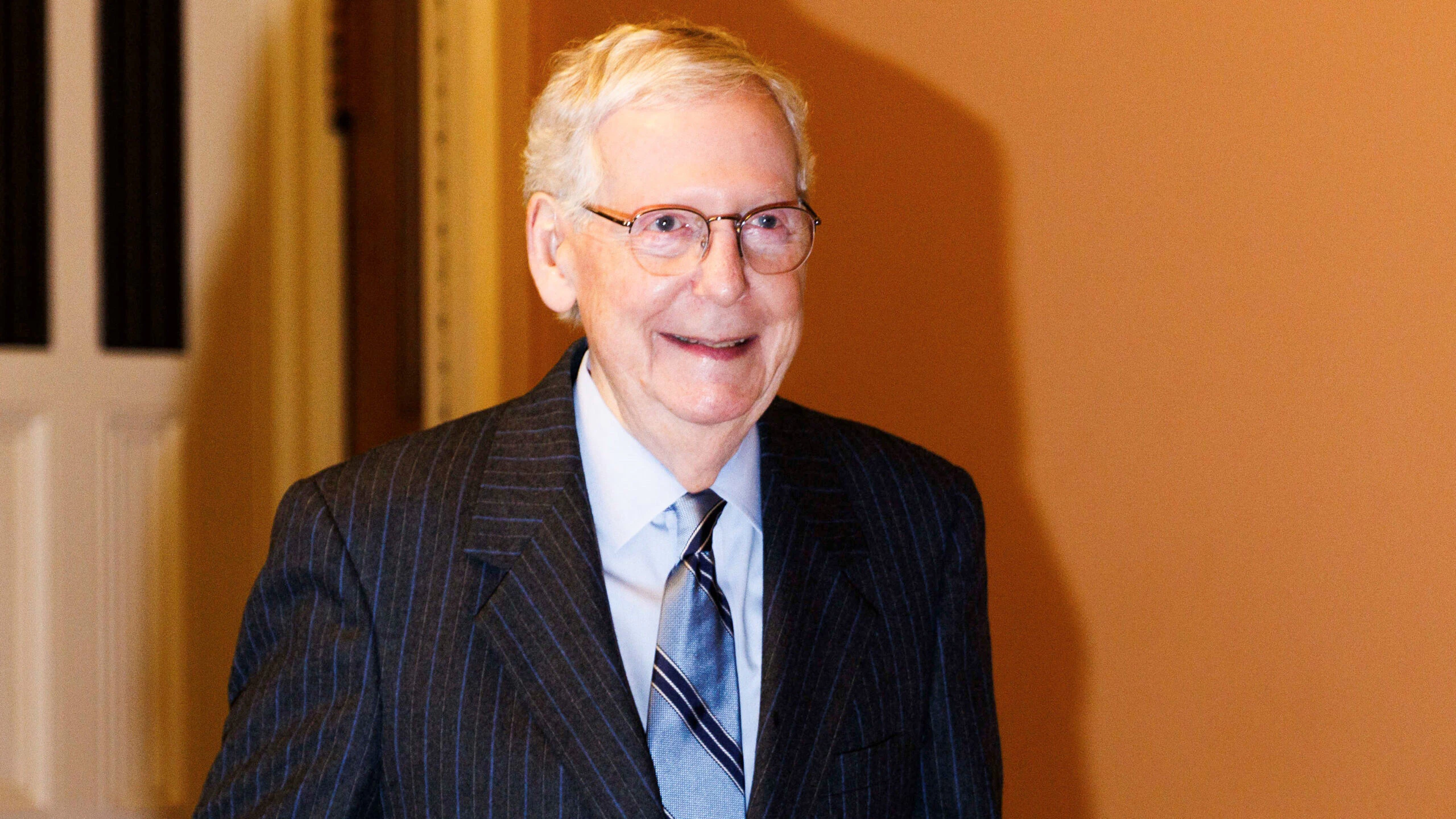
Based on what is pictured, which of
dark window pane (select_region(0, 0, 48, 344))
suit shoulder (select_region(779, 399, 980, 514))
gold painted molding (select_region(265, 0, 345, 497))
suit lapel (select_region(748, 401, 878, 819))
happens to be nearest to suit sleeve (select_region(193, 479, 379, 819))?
suit lapel (select_region(748, 401, 878, 819))

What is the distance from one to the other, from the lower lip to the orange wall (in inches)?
23.0

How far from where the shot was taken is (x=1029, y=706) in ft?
5.62

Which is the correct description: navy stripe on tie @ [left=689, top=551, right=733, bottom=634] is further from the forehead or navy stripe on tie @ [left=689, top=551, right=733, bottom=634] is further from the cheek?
the forehead

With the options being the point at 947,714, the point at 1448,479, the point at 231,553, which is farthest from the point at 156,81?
the point at 1448,479

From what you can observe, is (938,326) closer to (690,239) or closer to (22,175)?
(690,239)

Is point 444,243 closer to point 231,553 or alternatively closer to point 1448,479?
point 231,553

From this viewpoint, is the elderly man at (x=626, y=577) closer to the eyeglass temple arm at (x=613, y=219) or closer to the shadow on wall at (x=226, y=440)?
the eyeglass temple arm at (x=613, y=219)

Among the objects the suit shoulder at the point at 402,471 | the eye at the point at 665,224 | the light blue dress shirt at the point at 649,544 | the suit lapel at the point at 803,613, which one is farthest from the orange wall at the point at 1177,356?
the suit shoulder at the point at 402,471

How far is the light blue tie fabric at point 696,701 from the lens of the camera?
1136mm

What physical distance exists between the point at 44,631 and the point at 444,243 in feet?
3.58

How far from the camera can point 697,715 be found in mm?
1149

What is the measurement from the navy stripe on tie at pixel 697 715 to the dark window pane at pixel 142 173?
2.12 metres

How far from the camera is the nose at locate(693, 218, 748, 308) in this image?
45.1 inches

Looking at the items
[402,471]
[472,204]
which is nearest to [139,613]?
[472,204]
